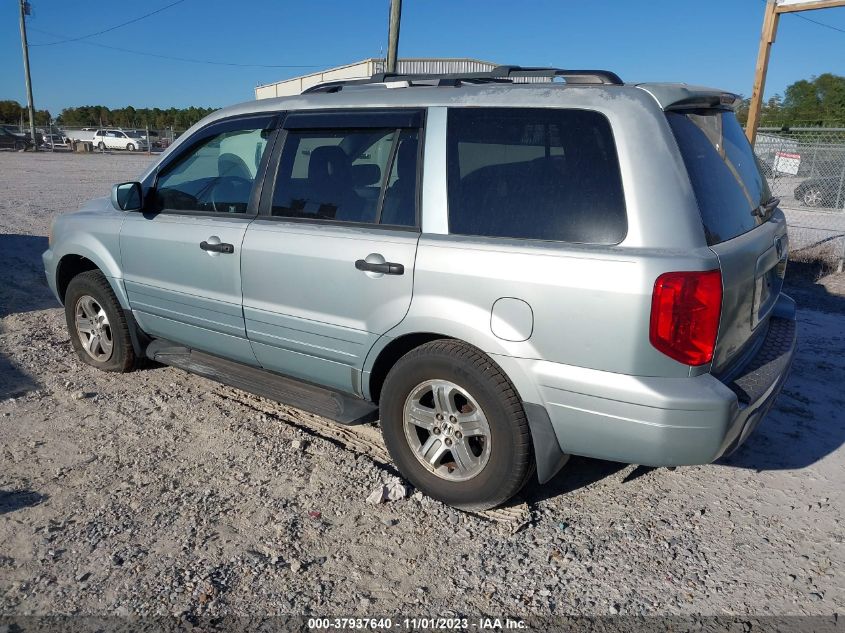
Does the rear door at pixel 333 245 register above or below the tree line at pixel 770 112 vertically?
below

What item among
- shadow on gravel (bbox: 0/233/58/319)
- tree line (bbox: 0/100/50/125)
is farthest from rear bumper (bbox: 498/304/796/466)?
tree line (bbox: 0/100/50/125)

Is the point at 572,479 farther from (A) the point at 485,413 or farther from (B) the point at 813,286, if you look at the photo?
A: (B) the point at 813,286

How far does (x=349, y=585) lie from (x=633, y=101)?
2.37 metres

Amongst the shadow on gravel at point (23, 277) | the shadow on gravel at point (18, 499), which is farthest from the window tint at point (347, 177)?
the shadow on gravel at point (23, 277)

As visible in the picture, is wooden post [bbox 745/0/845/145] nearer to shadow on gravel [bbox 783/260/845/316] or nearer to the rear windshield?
shadow on gravel [bbox 783/260/845/316]

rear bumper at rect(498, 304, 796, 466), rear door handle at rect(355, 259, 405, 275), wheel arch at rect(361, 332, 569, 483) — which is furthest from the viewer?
rear door handle at rect(355, 259, 405, 275)

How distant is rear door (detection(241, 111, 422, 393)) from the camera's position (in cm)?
336

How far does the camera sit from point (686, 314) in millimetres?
2660

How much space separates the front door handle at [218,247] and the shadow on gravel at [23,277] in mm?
3441

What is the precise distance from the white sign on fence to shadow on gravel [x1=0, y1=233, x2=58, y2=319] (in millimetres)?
13088

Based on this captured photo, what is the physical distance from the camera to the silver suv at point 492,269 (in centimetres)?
272

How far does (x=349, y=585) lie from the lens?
2.80 meters

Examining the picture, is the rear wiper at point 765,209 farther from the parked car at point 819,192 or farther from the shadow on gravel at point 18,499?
the parked car at point 819,192

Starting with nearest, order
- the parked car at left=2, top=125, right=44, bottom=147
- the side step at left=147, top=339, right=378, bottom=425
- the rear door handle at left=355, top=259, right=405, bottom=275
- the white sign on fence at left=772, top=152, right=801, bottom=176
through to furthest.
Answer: the rear door handle at left=355, top=259, right=405, bottom=275 < the side step at left=147, top=339, right=378, bottom=425 < the white sign on fence at left=772, top=152, right=801, bottom=176 < the parked car at left=2, top=125, right=44, bottom=147
